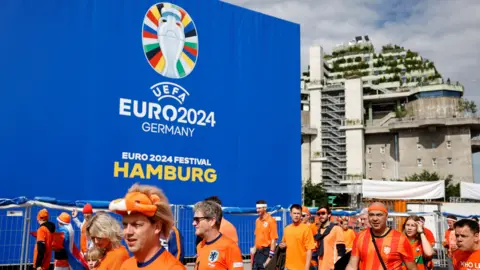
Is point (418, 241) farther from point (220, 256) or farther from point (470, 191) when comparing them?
point (470, 191)

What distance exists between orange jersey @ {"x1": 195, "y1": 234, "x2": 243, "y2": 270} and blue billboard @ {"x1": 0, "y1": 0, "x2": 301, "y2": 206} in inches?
432

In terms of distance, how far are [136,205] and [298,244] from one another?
17.2ft

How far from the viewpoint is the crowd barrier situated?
938cm

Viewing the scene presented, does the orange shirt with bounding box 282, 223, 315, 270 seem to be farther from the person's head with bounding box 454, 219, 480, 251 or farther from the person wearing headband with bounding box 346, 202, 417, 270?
the person's head with bounding box 454, 219, 480, 251

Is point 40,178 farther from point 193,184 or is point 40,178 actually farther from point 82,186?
point 193,184

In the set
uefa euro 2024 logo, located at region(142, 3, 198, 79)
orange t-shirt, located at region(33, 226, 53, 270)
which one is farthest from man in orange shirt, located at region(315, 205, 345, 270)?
uefa euro 2024 logo, located at region(142, 3, 198, 79)

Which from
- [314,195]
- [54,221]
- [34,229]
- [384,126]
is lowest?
[34,229]

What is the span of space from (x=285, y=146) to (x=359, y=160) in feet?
203

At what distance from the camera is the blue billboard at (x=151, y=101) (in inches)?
559

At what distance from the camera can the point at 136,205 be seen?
2635 mm

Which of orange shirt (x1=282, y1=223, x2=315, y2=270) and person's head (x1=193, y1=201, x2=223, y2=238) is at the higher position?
person's head (x1=193, y1=201, x2=223, y2=238)

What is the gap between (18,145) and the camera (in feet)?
45.5

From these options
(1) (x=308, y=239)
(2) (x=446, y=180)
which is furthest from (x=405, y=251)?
(2) (x=446, y=180)

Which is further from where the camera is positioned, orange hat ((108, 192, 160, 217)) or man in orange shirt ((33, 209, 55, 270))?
man in orange shirt ((33, 209, 55, 270))
